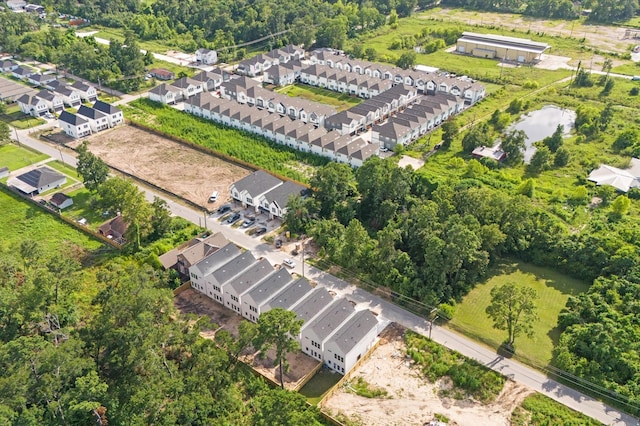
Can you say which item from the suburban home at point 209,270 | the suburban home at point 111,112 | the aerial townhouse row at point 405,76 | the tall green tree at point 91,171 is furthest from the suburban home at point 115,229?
the aerial townhouse row at point 405,76

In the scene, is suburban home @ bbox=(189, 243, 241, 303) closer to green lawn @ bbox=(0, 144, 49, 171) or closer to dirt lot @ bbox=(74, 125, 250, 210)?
dirt lot @ bbox=(74, 125, 250, 210)

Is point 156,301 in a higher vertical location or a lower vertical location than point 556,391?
higher

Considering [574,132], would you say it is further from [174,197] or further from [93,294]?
[93,294]

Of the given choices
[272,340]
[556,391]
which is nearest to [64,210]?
[272,340]

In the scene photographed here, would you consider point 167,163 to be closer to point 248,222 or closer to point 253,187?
point 253,187

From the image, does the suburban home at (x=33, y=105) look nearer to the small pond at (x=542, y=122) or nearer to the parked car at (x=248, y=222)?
the parked car at (x=248, y=222)

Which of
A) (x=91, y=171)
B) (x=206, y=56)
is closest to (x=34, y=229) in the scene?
(x=91, y=171)

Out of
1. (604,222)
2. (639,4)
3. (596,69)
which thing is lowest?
(604,222)

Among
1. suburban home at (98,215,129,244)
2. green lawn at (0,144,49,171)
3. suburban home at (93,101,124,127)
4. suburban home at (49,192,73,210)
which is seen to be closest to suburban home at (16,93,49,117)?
suburban home at (93,101,124,127)
